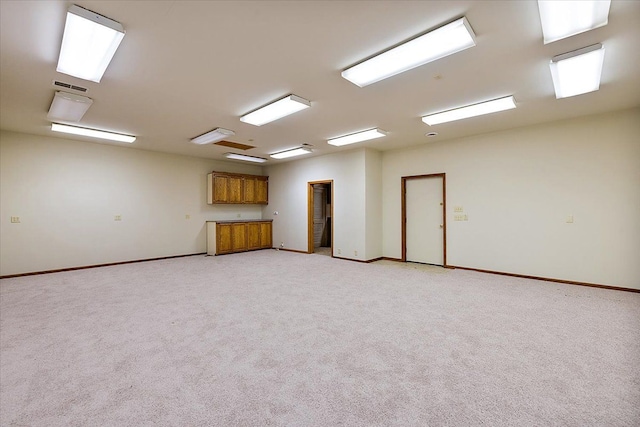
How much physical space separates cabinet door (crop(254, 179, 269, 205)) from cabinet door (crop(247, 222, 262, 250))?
751 millimetres

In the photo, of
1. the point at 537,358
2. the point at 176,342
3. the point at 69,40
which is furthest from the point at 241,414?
the point at 69,40

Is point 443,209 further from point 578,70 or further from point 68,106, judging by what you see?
point 68,106

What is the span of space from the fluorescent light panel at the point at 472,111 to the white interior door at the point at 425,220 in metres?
1.92

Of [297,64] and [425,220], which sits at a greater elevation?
[297,64]

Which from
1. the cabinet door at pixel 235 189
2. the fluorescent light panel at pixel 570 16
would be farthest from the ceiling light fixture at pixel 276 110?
the cabinet door at pixel 235 189

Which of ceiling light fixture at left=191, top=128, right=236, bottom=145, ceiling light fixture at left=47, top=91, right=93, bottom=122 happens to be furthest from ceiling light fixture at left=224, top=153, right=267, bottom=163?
ceiling light fixture at left=47, top=91, right=93, bottom=122

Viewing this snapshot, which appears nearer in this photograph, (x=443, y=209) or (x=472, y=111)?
(x=472, y=111)

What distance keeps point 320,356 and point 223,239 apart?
5.72 m

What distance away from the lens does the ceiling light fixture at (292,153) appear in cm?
639

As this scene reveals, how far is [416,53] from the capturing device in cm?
238

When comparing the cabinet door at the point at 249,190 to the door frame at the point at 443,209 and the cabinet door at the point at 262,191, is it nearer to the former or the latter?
the cabinet door at the point at 262,191

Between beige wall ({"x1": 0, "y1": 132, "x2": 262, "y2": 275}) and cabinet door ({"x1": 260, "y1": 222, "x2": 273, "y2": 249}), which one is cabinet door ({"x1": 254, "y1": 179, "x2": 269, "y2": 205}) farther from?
beige wall ({"x1": 0, "y1": 132, "x2": 262, "y2": 275})

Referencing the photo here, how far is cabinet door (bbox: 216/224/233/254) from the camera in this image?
23.8 ft

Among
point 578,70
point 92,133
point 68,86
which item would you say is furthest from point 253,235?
point 578,70
